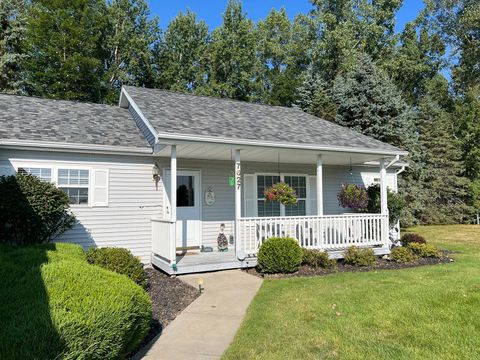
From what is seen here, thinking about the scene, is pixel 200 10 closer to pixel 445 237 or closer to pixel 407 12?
pixel 407 12

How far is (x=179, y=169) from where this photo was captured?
978 centimetres

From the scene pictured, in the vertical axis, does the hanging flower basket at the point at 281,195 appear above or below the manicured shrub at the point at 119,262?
above

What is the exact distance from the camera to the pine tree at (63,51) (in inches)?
816

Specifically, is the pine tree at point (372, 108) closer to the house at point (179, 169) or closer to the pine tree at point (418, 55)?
the house at point (179, 169)

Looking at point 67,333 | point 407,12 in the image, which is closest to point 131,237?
point 67,333

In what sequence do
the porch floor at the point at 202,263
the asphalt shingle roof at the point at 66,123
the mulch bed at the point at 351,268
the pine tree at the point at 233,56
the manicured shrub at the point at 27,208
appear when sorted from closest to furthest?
the manicured shrub at the point at 27,208, the porch floor at the point at 202,263, the mulch bed at the point at 351,268, the asphalt shingle roof at the point at 66,123, the pine tree at the point at 233,56

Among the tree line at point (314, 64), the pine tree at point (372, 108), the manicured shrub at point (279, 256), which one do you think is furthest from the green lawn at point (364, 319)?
the tree line at point (314, 64)

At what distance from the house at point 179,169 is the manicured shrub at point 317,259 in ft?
2.05

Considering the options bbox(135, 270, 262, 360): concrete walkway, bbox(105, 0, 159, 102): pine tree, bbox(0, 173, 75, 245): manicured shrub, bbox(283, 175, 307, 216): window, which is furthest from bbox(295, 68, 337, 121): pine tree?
bbox(0, 173, 75, 245): manicured shrub

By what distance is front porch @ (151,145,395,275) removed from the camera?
7898mm

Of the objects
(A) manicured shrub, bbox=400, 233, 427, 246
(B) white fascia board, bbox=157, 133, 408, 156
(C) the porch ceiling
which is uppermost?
(B) white fascia board, bbox=157, 133, 408, 156

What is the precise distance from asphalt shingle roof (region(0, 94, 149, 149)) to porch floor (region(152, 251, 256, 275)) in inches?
119

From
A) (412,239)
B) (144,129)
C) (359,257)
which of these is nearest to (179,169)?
(144,129)

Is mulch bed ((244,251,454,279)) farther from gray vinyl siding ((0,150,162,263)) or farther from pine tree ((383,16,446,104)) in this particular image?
pine tree ((383,16,446,104))
